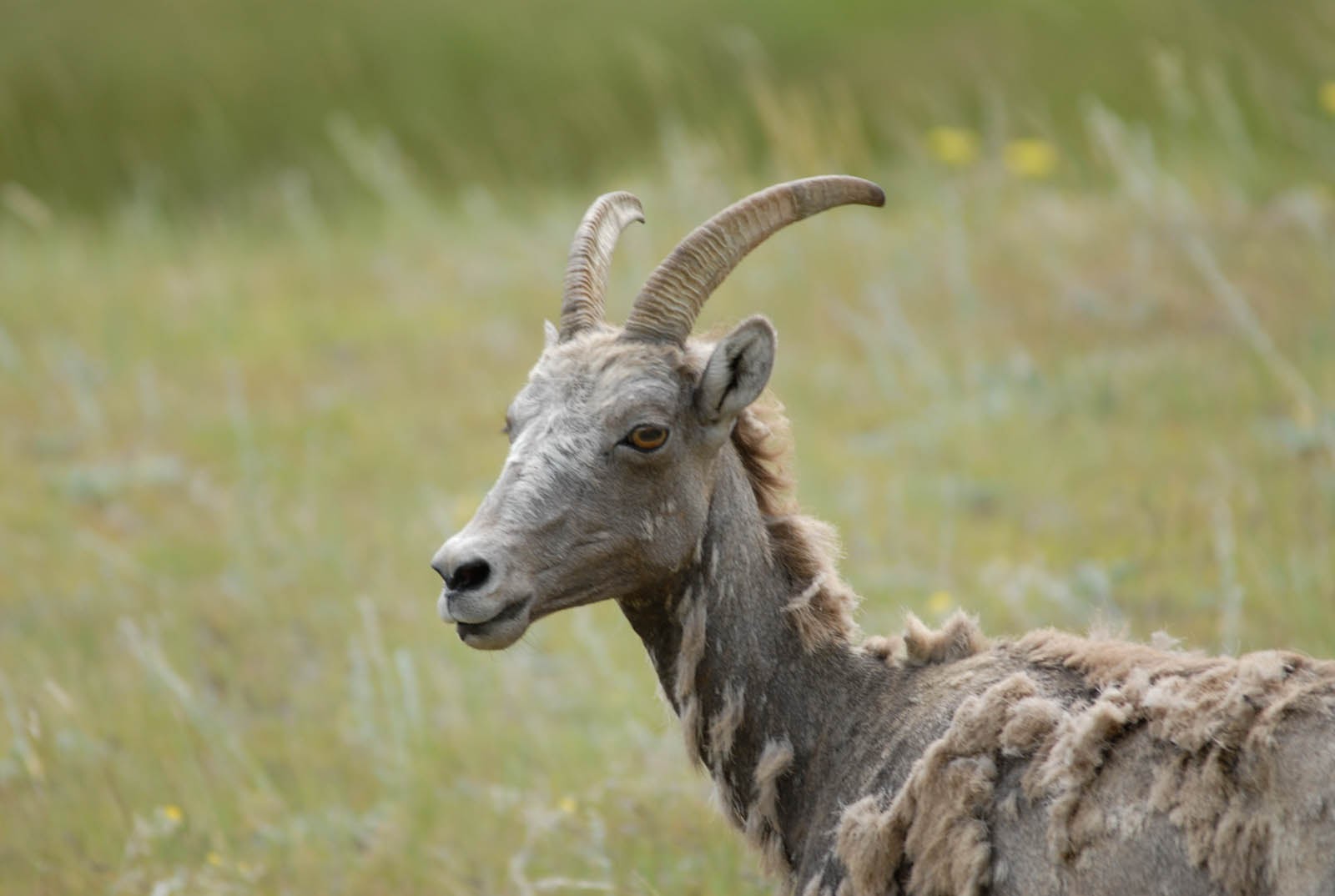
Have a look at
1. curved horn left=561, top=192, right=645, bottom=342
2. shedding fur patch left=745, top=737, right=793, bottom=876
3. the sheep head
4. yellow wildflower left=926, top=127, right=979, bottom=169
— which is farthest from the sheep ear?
yellow wildflower left=926, top=127, right=979, bottom=169

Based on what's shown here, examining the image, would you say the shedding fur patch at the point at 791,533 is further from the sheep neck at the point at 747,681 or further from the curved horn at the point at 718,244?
the curved horn at the point at 718,244

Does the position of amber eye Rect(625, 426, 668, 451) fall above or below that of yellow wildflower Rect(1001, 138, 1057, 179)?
below

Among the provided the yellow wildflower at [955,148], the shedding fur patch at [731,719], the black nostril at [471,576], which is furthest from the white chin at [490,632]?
the yellow wildflower at [955,148]

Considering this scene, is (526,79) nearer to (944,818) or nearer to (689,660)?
(689,660)

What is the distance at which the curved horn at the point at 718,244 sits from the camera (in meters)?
4.05

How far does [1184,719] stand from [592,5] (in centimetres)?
1565

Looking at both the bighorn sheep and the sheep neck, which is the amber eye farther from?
the sheep neck

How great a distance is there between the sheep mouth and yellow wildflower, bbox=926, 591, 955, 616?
2804mm

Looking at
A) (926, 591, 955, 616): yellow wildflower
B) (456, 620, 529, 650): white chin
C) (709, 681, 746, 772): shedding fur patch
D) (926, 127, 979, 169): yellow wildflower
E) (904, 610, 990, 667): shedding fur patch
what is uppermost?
(926, 127, 979, 169): yellow wildflower

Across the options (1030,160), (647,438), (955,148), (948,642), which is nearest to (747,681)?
(948,642)

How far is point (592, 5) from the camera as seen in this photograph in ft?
57.5

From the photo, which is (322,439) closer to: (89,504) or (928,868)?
(89,504)

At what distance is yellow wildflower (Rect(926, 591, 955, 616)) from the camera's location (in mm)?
6322

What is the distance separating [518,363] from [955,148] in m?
4.35
